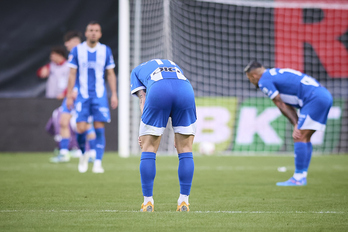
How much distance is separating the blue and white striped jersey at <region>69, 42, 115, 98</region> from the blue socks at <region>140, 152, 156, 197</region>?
13.3ft

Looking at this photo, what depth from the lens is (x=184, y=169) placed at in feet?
16.2

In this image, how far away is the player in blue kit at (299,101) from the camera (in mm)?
7555

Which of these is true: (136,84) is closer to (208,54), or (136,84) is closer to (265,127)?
(265,127)

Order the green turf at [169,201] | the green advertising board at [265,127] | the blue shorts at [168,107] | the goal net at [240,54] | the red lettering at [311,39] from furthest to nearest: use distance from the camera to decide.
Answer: the red lettering at [311,39], the green advertising board at [265,127], the goal net at [240,54], the blue shorts at [168,107], the green turf at [169,201]

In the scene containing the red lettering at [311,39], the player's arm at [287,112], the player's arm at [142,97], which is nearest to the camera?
the player's arm at [142,97]

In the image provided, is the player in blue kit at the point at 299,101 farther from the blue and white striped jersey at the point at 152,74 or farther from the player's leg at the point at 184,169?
the blue and white striped jersey at the point at 152,74

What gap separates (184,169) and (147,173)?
31 cm

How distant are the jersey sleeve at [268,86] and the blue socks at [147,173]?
3.06m

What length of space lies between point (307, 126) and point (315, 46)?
26.5ft

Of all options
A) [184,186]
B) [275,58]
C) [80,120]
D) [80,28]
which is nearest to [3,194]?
[184,186]

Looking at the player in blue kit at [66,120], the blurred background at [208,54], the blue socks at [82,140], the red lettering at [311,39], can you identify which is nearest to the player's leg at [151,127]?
the blue socks at [82,140]

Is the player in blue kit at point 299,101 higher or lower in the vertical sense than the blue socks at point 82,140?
higher

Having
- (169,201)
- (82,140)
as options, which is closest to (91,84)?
(82,140)

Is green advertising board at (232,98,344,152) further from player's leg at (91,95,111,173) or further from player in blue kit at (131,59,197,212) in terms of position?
player in blue kit at (131,59,197,212)
